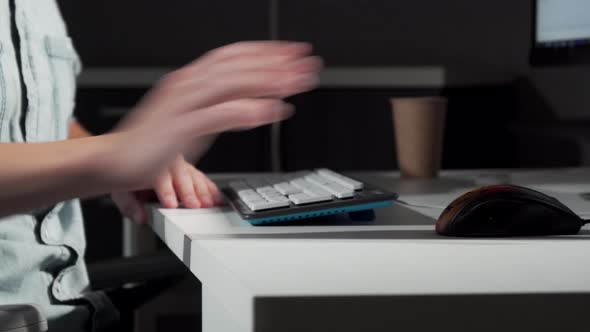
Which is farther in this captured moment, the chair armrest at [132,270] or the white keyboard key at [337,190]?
the chair armrest at [132,270]

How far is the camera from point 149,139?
1.64ft

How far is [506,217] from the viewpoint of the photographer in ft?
2.13

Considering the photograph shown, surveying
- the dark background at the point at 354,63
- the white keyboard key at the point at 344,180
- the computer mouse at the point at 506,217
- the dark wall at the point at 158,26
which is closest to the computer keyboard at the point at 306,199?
the white keyboard key at the point at 344,180

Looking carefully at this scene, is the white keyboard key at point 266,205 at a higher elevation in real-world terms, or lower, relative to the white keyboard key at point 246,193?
higher

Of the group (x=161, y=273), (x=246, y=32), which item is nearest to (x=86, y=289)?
(x=161, y=273)

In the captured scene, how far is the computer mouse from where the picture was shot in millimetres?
651

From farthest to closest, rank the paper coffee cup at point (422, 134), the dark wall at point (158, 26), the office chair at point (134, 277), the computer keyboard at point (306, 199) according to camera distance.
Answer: the dark wall at point (158, 26), the paper coffee cup at point (422, 134), the office chair at point (134, 277), the computer keyboard at point (306, 199)

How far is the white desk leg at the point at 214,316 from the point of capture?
506 mm

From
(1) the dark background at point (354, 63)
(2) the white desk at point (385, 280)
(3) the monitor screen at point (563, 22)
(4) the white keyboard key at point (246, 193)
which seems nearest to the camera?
(2) the white desk at point (385, 280)

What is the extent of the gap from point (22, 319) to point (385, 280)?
11.1 inches

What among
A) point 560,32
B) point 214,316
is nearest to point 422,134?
point 560,32

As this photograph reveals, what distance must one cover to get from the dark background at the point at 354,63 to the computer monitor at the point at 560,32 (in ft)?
1.94

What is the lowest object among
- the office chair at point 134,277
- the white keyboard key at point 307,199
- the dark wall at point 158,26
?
the office chair at point 134,277

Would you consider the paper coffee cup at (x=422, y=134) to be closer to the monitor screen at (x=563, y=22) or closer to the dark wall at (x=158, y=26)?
the monitor screen at (x=563, y=22)
